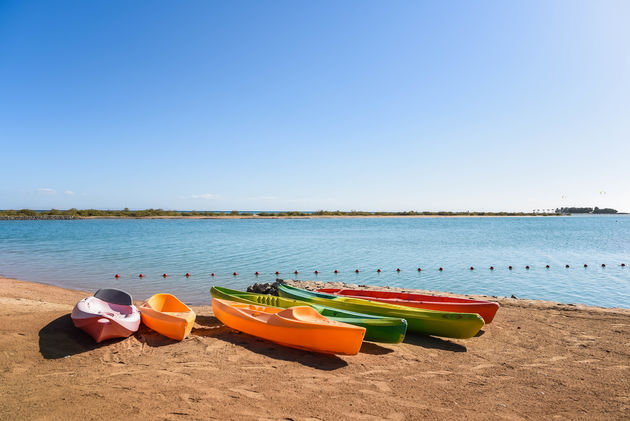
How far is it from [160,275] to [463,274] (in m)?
14.2

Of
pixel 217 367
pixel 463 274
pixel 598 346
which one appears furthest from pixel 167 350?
pixel 463 274

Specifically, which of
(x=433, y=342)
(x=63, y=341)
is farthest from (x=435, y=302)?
(x=63, y=341)

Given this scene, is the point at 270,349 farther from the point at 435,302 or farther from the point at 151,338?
the point at 435,302

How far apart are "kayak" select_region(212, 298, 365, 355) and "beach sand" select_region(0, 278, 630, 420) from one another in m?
0.20

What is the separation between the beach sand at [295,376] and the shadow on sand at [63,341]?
3 centimetres

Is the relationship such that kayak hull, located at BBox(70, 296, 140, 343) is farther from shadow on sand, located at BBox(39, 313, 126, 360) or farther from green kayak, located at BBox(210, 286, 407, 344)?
green kayak, located at BBox(210, 286, 407, 344)

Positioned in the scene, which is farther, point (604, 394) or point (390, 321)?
point (390, 321)

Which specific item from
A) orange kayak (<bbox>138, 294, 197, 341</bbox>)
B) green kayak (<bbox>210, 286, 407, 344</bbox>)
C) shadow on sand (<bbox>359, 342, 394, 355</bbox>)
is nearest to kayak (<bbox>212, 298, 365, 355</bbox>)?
green kayak (<bbox>210, 286, 407, 344</bbox>)

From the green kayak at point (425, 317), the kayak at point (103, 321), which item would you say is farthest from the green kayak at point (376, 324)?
the kayak at point (103, 321)

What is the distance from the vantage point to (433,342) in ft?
26.3

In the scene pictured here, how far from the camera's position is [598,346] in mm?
7695

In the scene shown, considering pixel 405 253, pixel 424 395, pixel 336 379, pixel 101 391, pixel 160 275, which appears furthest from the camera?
pixel 405 253

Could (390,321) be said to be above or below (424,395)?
above

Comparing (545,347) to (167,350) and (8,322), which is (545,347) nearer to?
(167,350)
